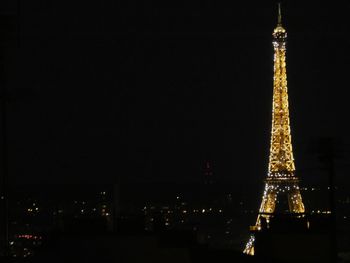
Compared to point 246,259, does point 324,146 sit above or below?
above

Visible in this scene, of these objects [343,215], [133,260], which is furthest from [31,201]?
[133,260]

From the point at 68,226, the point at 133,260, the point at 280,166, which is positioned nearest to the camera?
the point at 133,260

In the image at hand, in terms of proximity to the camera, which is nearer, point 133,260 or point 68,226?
point 133,260

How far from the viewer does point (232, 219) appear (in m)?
167

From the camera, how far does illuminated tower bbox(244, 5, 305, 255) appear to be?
357 ft

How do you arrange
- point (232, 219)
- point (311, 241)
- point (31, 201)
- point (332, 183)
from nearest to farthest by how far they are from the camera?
point (311, 241) → point (332, 183) → point (232, 219) → point (31, 201)

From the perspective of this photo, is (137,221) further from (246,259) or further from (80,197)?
(80,197)

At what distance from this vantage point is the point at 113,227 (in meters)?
28.6

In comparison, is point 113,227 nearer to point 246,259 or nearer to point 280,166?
point 246,259

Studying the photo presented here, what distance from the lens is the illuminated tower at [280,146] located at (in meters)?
109

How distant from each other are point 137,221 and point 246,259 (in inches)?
121

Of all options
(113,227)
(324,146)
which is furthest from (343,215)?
(113,227)

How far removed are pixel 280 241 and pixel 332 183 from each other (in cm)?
565

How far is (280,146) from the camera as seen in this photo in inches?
4328
